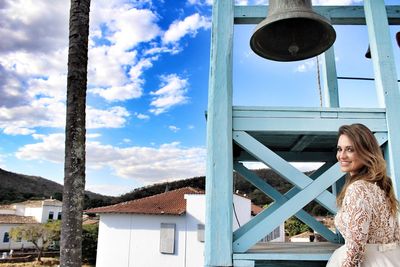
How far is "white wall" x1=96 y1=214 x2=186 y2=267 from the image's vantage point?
21.3 m

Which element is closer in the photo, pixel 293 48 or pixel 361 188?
pixel 361 188

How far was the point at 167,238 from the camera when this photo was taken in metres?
21.3

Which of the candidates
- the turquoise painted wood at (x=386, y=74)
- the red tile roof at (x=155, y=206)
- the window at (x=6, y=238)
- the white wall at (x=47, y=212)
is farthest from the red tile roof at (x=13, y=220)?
the turquoise painted wood at (x=386, y=74)

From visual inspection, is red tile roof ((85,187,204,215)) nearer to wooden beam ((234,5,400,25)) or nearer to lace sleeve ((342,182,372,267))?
wooden beam ((234,5,400,25))

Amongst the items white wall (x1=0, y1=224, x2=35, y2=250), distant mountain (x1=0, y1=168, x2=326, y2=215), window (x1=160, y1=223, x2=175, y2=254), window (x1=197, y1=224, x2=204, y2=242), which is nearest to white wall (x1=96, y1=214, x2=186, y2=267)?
window (x1=160, y1=223, x2=175, y2=254)

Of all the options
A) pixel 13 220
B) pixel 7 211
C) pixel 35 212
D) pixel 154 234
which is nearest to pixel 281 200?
pixel 154 234

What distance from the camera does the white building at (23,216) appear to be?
135 feet

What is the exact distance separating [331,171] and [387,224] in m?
0.73

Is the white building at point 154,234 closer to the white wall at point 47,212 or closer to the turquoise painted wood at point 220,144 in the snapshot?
the turquoise painted wood at point 220,144

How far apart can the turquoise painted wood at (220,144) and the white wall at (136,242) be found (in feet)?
65.0

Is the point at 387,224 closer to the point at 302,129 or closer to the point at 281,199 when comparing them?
the point at 302,129

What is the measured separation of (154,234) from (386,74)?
2063 cm

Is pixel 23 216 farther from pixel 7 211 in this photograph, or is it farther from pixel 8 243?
pixel 8 243

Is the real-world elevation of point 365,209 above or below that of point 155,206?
below
